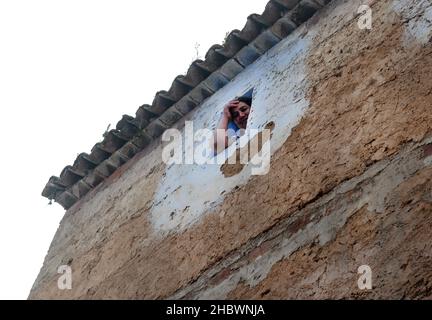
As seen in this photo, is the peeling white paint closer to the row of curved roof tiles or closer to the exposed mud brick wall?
the exposed mud brick wall

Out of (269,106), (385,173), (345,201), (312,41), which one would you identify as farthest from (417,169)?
(312,41)

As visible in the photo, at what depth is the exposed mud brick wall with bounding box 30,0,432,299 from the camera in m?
2.50

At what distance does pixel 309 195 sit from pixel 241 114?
4.52 feet

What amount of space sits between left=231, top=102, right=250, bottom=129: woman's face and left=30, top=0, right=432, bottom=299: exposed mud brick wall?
0.13 meters

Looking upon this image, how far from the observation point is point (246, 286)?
293cm

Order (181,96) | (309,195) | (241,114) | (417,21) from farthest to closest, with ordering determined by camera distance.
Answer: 1. (181,96)
2. (241,114)
3. (417,21)
4. (309,195)

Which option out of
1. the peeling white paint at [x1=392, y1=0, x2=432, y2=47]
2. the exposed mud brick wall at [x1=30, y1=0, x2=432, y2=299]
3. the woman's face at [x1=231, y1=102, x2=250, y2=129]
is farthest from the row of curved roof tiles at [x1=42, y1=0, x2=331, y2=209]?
the peeling white paint at [x1=392, y1=0, x2=432, y2=47]

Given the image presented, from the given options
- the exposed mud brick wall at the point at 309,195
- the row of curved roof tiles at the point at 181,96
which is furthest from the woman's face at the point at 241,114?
the row of curved roof tiles at the point at 181,96

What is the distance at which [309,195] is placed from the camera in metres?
2.99

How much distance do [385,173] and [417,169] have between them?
0.56 ft

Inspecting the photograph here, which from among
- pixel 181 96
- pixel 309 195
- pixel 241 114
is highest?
pixel 181 96

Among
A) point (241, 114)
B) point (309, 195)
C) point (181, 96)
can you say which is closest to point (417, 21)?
point (309, 195)

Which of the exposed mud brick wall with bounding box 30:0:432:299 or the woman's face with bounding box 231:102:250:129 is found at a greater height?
the woman's face with bounding box 231:102:250:129

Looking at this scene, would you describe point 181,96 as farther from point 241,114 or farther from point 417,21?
point 417,21
